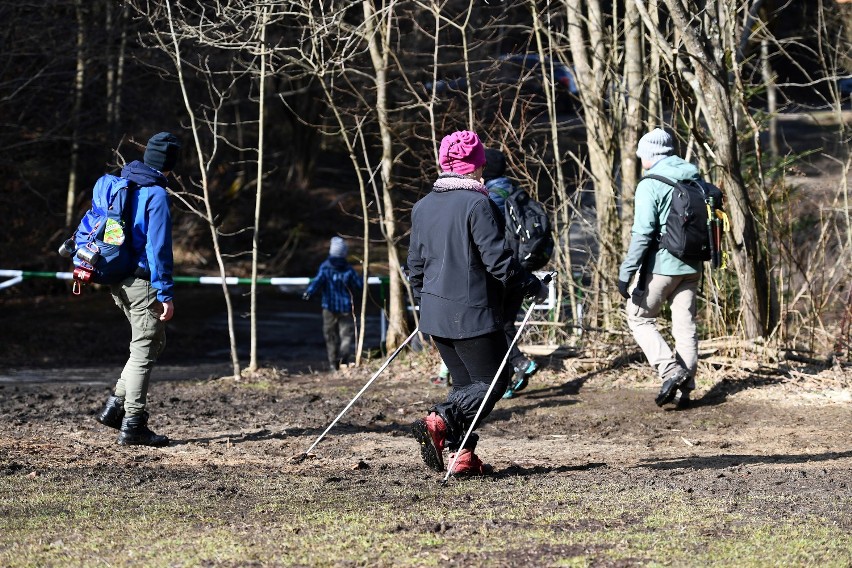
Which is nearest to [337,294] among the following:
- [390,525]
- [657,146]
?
[657,146]

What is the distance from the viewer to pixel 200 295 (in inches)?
778

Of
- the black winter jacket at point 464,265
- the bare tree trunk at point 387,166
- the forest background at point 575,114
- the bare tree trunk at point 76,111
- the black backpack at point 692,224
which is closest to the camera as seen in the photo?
the black winter jacket at point 464,265

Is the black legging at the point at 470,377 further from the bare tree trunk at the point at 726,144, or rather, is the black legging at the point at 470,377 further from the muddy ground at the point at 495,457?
the bare tree trunk at the point at 726,144

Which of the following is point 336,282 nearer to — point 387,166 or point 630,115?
point 387,166

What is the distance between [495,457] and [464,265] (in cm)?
161

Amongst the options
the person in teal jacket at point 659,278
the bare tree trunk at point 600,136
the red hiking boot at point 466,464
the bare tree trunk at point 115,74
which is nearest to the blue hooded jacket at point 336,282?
the bare tree trunk at point 600,136

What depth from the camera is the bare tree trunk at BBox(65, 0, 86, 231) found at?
57.6 ft

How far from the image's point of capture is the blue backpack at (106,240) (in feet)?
22.4

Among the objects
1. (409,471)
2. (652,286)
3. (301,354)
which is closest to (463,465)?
(409,471)

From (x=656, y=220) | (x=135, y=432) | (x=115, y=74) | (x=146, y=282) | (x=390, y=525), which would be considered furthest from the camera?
(x=115, y=74)

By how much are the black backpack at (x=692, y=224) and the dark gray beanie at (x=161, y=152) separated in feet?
10.5

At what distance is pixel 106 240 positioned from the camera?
686cm

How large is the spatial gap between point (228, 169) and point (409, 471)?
18115 mm

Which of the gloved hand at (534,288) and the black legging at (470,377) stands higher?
the gloved hand at (534,288)
